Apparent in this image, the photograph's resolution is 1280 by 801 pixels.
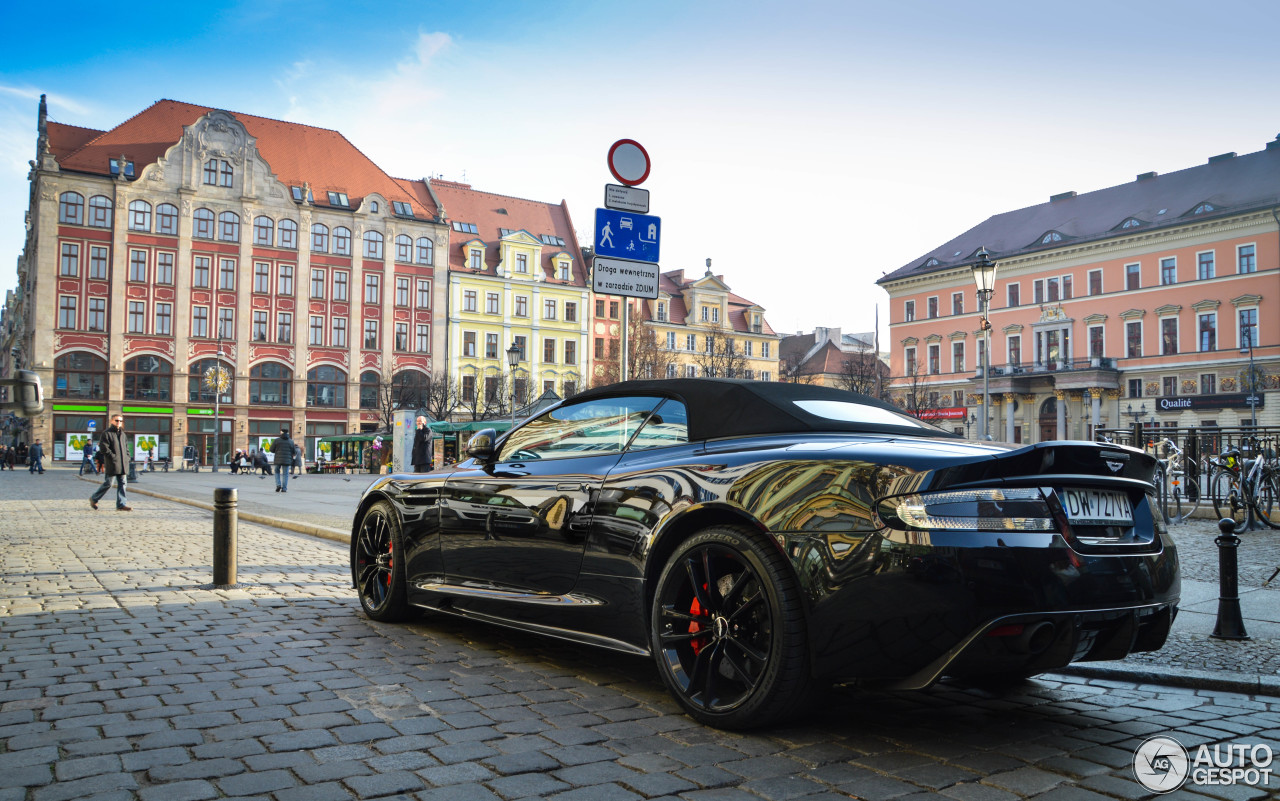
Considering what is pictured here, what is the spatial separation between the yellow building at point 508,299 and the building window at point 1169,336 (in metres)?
40.9

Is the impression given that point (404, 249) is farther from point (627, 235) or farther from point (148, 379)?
point (627, 235)

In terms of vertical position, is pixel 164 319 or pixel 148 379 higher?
pixel 164 319

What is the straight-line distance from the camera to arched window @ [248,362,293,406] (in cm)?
6266

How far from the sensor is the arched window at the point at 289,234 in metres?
63.8

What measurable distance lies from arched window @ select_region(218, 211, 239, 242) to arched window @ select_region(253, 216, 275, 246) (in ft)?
3.77

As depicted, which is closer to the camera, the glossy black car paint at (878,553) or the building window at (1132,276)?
the glossy black car paint at (878,553)

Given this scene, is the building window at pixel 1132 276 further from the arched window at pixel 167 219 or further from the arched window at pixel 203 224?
the arched window at pixel 167 219

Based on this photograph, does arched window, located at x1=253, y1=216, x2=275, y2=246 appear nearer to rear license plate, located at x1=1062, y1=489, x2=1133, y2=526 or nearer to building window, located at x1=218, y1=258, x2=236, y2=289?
building window, located at x1=218, y1=258, x2=236, y2=289

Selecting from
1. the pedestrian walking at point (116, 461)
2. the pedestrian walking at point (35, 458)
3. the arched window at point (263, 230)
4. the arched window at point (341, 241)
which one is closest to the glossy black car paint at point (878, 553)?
the pedestrian walking at point (116, 461)

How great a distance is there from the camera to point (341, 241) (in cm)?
6606

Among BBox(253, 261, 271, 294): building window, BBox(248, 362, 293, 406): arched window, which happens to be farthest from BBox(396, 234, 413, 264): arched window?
BBox(248, 362, 293, 406): arched window

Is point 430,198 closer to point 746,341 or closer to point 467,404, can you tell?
point 467,404

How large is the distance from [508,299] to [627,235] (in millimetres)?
66411

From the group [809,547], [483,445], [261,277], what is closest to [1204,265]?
[261,277]
